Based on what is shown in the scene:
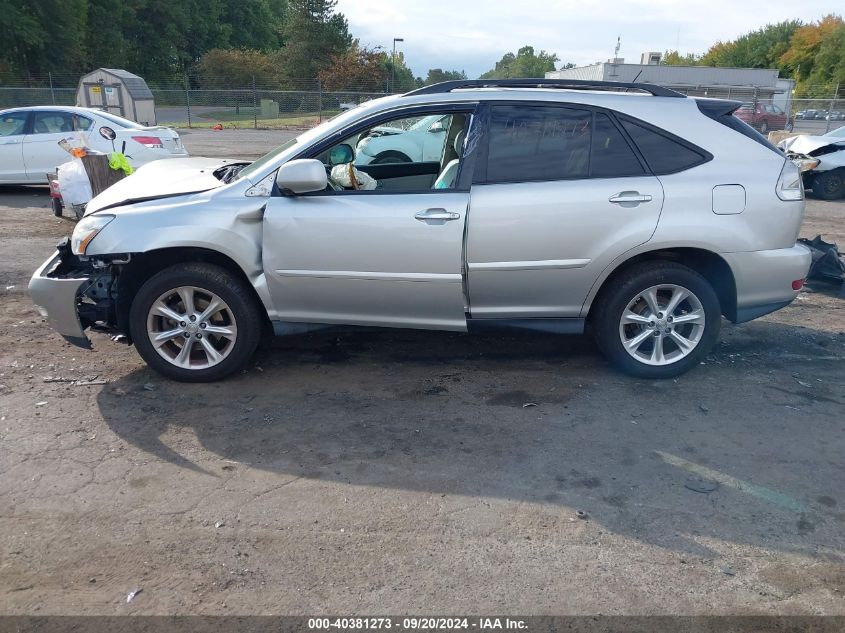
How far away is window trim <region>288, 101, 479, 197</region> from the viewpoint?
4461mm

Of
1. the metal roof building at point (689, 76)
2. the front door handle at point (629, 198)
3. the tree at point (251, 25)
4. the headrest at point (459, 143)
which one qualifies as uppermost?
the tree at point (251, 25)

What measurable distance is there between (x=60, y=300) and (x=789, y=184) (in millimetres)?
4809

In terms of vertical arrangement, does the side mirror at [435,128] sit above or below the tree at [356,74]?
below

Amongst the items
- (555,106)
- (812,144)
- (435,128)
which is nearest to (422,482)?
(555,106)

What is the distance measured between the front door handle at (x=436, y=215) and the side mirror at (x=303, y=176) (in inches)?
25.1

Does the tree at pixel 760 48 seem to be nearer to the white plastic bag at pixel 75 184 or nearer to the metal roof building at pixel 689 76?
the metal roof building at pixel 689 76

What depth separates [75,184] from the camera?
9258 millimetres

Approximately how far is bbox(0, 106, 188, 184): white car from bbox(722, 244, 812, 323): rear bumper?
1030cm

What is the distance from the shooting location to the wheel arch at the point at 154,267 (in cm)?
454

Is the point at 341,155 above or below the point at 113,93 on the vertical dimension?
below

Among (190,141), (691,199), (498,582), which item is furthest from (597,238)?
(190,141)

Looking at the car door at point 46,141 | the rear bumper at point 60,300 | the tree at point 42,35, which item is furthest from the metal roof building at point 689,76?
the rear bumper at point 60,300

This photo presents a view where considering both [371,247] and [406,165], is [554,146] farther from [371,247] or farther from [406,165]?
[406,165]

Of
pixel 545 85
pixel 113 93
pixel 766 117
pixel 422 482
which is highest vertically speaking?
pixel 113 93
